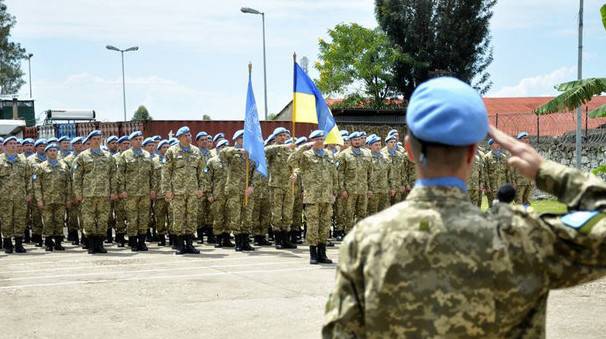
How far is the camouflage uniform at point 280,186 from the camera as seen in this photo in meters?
13.6

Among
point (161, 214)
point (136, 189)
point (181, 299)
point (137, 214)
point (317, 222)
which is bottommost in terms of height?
point (181, 299)

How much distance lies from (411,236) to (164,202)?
1276 centimetres

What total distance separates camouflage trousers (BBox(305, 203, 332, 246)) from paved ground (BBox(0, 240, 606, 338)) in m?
0.44

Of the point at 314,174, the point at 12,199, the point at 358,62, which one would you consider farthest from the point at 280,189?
the point at 358,62

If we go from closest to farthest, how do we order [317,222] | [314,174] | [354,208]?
[317,222] → [314,174] → [354,208]

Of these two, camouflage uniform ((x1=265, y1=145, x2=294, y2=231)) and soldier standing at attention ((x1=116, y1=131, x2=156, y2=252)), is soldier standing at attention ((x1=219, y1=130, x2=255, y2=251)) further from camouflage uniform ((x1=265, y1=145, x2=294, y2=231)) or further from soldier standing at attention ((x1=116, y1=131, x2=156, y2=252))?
soldier standing at attention ((x1=116, y1=131, x2=156, y2=252))

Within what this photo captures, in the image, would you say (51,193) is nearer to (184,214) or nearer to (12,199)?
(12,199)

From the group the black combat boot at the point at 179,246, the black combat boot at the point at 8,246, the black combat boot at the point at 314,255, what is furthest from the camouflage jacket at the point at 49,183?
the black combat boot at the point at 314,255

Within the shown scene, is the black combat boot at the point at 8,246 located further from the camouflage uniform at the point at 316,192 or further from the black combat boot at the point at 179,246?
the camouflage uniform at the point at 316,192

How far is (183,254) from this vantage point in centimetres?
1284

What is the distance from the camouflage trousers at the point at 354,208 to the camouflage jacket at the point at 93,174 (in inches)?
166

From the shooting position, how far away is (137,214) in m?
13.7

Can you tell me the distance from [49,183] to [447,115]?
42.3 ft

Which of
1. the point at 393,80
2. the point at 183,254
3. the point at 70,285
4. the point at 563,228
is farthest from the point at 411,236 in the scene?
the point at 393,80
